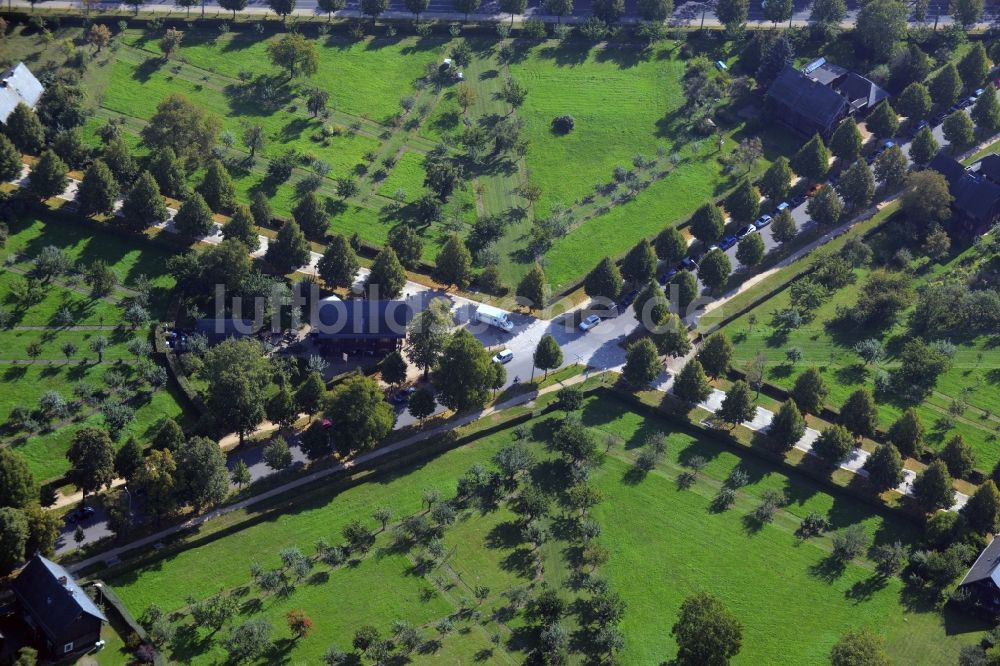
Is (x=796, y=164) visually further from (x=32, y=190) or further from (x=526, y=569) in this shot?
(x=32, y=190)

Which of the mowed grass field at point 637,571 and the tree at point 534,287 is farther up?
the tree at point 534,287

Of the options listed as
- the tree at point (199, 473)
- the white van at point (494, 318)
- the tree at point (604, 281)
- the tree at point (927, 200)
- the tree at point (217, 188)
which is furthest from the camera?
the tree at point (927, 200)

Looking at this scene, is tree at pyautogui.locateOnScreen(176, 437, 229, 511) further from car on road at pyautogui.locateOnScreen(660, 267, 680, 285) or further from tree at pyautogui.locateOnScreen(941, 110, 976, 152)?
tree at pyautogui.locateOnScreen(941, 110, 976, 152)

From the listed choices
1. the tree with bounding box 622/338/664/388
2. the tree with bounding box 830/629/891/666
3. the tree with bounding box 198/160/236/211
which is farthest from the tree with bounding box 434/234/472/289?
the tree with bounding box 830/629/891/666

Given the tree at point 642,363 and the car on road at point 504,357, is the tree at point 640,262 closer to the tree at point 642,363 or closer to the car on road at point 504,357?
the tree at point 642,363

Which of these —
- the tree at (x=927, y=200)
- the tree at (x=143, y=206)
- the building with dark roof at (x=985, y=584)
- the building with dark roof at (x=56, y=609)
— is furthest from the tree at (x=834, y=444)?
the tree at (x=143, y=206)

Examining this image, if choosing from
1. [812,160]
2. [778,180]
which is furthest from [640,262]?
[812,160]

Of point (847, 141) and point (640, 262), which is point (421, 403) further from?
point (847, 141)

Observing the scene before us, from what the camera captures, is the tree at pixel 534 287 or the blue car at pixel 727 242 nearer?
the tree at pixel 534 287
